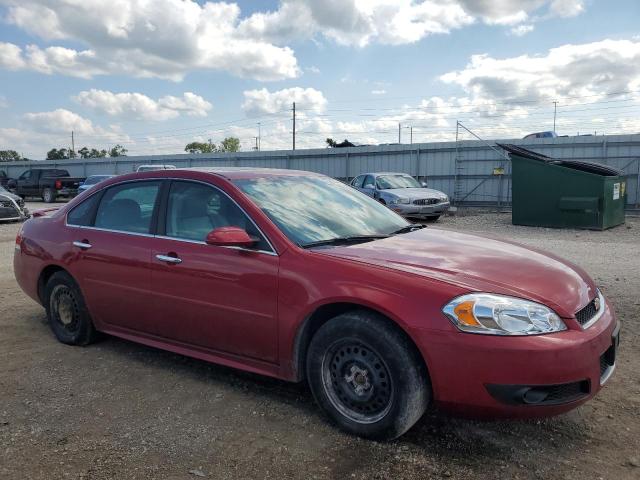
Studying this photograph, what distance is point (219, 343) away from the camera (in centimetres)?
367

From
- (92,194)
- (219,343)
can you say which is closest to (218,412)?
(219,343)

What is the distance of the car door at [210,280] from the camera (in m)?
3.39

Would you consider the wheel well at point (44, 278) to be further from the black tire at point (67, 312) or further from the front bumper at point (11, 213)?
the front bumper at point (11, 213)

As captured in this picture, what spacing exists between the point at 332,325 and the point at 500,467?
1123mm

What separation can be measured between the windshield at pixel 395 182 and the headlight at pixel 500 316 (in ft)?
45.5

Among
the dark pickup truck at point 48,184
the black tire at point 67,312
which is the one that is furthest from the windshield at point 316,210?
the dark pickup truck at point 48,184

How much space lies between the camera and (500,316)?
8.89ft

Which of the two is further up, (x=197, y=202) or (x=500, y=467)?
(x=197, y=202)

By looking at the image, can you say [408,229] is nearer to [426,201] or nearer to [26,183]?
[426,201]

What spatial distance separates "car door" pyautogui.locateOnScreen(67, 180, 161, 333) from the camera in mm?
4066

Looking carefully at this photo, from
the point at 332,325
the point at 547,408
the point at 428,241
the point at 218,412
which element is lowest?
the point at 218,412

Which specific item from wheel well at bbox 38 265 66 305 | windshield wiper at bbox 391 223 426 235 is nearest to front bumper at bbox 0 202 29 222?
wheel well at bbox 38 265 66 305

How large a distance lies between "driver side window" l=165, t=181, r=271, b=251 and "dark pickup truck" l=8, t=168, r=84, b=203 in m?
25.5

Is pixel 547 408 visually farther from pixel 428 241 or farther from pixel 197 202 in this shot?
pixel 197 202
